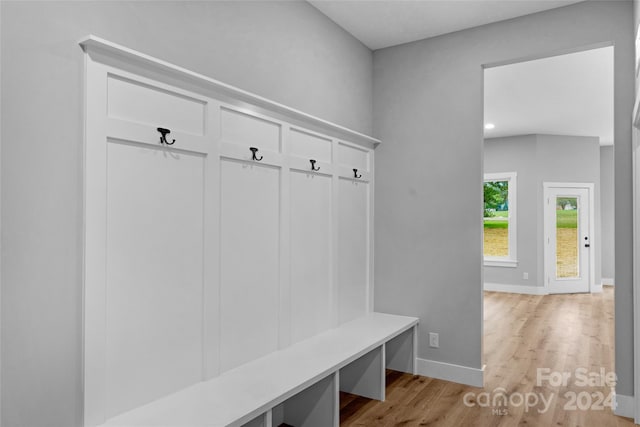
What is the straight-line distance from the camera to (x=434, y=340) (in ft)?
11.4

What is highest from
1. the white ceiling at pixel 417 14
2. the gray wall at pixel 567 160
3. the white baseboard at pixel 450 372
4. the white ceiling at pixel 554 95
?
the white ceiling at pixel 554 95

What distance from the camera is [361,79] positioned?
12.0 feet

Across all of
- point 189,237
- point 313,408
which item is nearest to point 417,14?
point 189,237

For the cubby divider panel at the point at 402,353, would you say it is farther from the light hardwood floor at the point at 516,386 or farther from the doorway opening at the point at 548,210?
the doorway opening at the point at 548,210

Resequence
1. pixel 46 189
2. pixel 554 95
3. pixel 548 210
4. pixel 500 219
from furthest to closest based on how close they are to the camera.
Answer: pixel 500 219, pixel 548 210, pixel 554 95, pixel 46 189

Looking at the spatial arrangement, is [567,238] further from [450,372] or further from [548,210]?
[450,372]

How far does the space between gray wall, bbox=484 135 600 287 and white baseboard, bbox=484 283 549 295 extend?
0.06m

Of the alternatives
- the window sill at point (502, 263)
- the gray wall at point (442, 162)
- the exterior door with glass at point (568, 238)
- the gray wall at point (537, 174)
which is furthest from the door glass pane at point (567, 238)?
the gray wall at point (442, 162)

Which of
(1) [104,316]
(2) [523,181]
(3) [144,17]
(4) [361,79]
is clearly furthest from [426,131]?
(2) [523,181]

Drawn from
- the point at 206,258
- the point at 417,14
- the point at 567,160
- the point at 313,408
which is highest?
the point at 417,14

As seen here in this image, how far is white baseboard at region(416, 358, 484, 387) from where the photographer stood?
329 centimetres

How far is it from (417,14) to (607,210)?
7423 millimetres

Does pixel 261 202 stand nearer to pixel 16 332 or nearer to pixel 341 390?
pixel 16 332

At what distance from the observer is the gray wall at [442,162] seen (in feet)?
10.4
